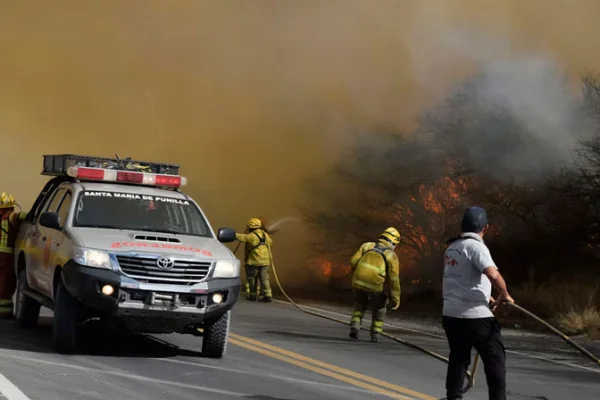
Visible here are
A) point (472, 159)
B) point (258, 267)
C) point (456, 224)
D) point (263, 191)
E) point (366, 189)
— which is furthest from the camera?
point (263, 191)

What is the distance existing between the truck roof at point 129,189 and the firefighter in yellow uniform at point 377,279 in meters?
2.69

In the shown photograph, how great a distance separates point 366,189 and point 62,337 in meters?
22.2

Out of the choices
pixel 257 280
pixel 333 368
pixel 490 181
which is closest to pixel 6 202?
pixel 333 368

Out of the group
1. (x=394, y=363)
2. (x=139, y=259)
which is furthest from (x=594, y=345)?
(x=139, y=259)

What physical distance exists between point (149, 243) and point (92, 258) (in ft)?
1.87

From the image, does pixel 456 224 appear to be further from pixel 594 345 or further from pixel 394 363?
pixel 394 363

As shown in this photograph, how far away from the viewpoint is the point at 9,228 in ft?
40.0

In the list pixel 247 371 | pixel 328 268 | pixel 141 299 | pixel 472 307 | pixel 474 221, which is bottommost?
pixel 247 371

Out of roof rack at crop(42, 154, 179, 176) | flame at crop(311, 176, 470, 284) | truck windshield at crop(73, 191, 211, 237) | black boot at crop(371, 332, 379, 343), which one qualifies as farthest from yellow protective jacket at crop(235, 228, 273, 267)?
flame at crop(311, 176, 470, 284)

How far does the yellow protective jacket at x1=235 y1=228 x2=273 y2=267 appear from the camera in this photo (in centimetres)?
1802

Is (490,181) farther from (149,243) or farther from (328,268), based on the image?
(149,243)

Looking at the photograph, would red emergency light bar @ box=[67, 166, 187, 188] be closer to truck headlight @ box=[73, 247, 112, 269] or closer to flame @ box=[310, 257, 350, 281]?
truck headlight @ box=[73, 247, 112, 269]

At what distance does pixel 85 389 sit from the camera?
7445 mm

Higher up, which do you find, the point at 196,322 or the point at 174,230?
the point at 174,230
